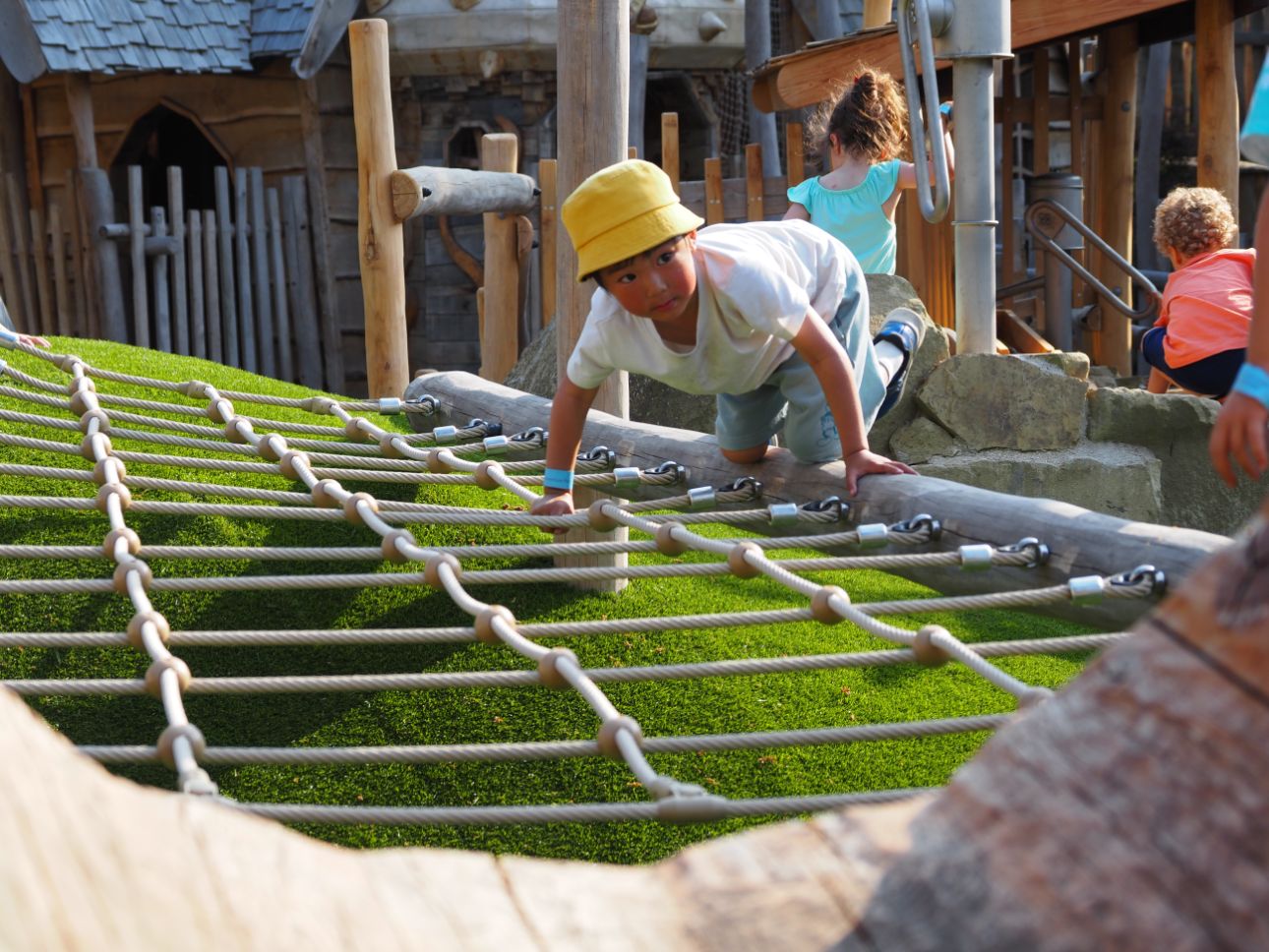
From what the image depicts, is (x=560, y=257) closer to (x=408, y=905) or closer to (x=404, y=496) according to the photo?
(x=404, y=496)

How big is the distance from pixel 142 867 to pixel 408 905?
136mm

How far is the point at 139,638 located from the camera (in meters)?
1.97

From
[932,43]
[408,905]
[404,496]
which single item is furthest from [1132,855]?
[932,43]

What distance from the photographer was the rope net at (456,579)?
1.57 metres

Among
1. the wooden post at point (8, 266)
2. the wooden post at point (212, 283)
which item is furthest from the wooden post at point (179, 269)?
the wooden post at point (8, 266)

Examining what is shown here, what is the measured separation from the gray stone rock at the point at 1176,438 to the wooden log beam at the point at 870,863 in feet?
13.7

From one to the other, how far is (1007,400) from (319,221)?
526 centimetres

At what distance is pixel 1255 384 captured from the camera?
59.8 inches

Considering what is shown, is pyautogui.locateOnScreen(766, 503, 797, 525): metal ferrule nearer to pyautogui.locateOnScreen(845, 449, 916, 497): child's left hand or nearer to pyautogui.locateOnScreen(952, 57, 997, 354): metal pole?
pyautogui.locateOnScreen(845, 449, 916, 497): child's left hand

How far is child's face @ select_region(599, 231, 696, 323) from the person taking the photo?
2.51 m

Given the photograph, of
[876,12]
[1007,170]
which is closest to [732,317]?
[876,12]

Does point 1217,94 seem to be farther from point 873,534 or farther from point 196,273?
point 196,273

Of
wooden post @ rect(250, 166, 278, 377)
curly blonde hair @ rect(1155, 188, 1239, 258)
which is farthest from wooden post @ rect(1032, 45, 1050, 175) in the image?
wooden post @ rect(250, 166, 278, 377)

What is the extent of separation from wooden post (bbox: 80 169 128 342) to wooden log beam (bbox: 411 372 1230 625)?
536 cm
